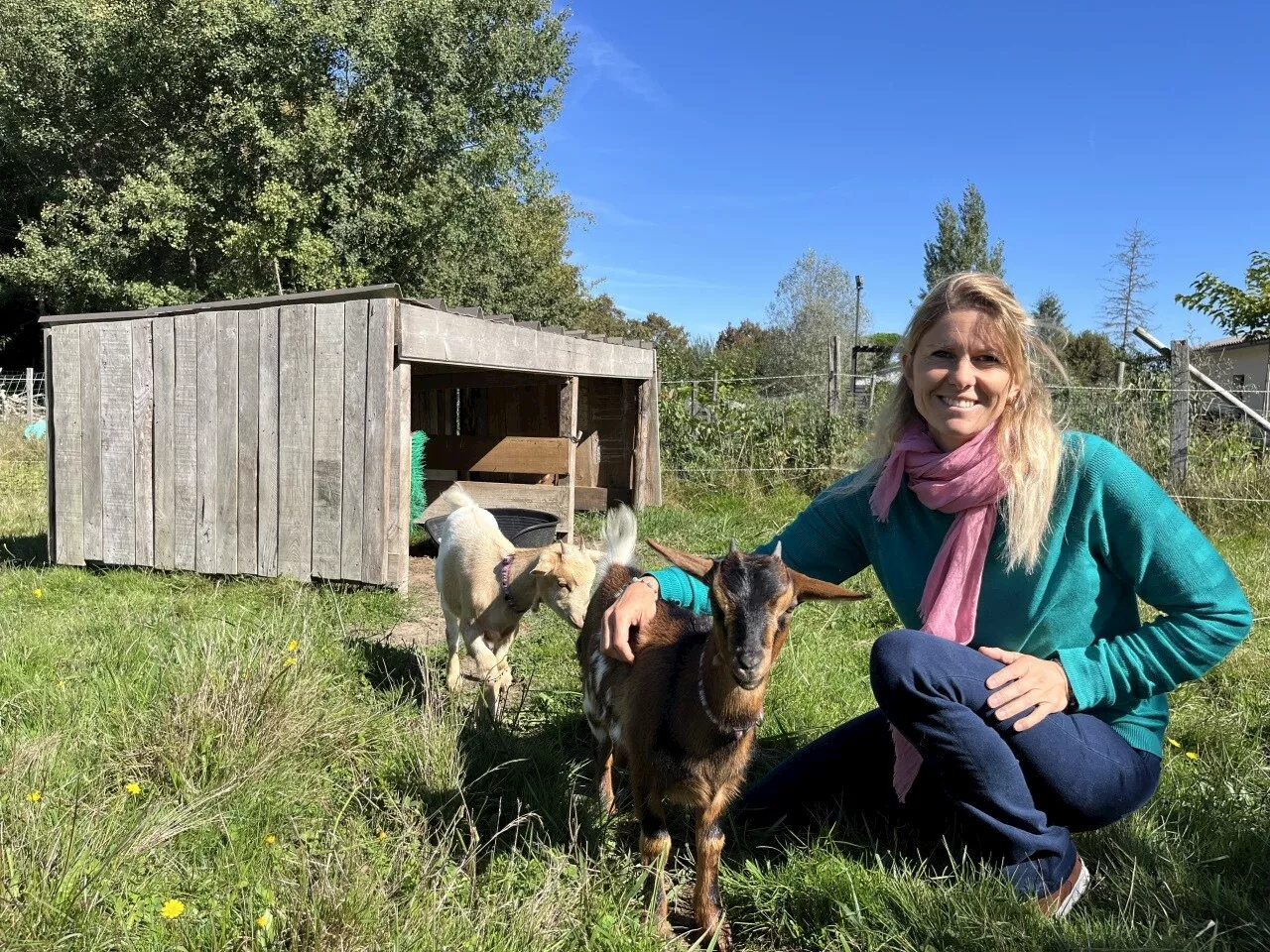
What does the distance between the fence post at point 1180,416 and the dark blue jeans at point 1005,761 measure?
7.10 m

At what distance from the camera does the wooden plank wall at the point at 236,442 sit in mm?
5836

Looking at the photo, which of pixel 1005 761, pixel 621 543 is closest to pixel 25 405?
pixel 621 543

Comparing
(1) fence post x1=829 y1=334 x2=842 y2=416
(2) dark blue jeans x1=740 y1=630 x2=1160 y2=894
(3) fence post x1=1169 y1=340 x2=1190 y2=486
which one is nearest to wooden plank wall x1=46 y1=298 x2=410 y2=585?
(2) dark blue jeans x1=740 y1=630 x2=1160 y2=894

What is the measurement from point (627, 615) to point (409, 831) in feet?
2.89

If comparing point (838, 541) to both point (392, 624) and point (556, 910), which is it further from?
point (392, 624)

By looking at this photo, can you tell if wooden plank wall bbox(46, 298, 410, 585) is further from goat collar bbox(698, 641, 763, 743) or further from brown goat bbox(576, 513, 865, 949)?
goat collar bbox(698, 641, 763, 743)

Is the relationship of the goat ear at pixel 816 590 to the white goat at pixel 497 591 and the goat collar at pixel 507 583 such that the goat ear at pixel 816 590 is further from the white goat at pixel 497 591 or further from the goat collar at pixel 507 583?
the goat collar at pixel 507 583

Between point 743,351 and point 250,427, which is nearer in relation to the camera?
→ point 250,427

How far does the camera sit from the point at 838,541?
2668 mm

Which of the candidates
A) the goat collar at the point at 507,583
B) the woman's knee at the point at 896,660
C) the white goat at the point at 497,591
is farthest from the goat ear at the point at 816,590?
the goat collar at the point at 507,583

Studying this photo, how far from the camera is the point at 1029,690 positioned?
2.09 m

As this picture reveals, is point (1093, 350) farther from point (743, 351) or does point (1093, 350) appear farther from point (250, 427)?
point (250, 427)

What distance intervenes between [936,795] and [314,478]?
482 centimetres

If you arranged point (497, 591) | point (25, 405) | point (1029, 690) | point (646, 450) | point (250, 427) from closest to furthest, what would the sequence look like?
point (1029, 690) < point (497, 591) < point (250, 427) < point (646, 450) < point (25, 405)
